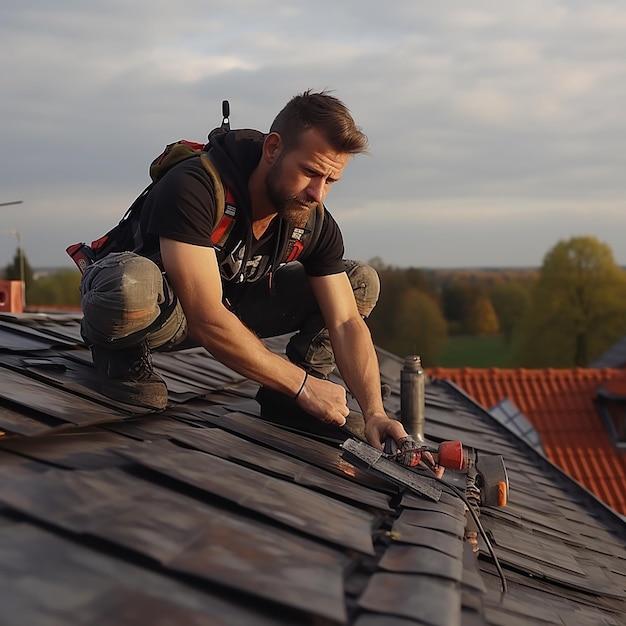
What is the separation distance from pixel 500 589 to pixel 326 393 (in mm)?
1109

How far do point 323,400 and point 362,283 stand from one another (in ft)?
3.28

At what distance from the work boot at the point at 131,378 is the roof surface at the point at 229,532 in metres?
0.07

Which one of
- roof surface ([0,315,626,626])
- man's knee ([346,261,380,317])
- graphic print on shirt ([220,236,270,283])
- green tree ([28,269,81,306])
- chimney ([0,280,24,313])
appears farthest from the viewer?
green tree ([28,269,81,306])

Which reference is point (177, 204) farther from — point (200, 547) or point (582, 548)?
point (582, 548)

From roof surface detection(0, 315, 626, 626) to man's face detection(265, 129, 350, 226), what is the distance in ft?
2.88

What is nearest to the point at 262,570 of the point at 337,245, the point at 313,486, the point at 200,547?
the point at 200,547

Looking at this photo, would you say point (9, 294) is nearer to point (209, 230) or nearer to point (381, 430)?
point (209, 230)

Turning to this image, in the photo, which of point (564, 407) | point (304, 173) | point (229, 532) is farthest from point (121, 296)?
point (564, 407)

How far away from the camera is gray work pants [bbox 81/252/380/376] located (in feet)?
9.44

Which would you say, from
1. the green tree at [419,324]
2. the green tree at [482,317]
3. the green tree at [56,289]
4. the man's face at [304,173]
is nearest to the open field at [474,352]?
the green tree at [482,317]

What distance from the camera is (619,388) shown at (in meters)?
14.4

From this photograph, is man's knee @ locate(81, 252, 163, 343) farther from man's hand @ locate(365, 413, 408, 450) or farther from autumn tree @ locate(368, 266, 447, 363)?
autumn tree @ locate(368, 266, 447, 363)

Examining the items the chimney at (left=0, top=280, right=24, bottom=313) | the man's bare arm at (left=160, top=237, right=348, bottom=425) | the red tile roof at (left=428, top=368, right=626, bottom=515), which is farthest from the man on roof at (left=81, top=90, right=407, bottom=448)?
the red tile roof at (left=428, top=368, right=626, bottom=515)

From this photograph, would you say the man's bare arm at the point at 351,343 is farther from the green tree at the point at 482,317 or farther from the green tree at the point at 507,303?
the green tree at the point at 482,317
